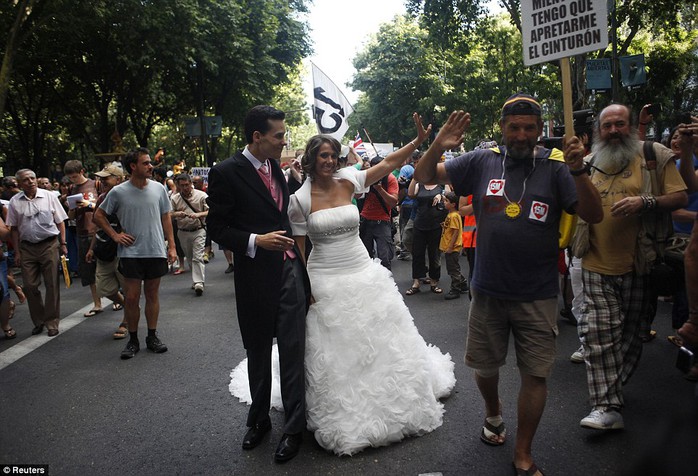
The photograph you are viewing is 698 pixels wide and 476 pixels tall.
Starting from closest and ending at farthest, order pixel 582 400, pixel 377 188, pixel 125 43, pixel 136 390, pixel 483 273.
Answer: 1. pixel 483 273
2. pixel 582 400
3. pixel 136 390
4. pixel 377 188
5. pixel 125 43

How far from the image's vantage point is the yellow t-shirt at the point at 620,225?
3.50m

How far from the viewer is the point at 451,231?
775cm

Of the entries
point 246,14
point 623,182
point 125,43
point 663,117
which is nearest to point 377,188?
point 623,182

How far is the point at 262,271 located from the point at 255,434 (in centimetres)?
109

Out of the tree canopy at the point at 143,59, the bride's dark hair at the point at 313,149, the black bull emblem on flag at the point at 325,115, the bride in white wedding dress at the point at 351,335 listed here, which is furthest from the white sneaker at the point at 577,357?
the tree canopy at the point at 143,59

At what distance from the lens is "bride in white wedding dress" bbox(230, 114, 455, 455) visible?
3.37m

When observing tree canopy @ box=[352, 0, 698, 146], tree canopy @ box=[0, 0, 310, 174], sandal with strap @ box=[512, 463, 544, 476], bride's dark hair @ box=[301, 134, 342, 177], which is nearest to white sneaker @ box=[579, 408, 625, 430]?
sandal with strap @ box=[512, 463, 544, 476]

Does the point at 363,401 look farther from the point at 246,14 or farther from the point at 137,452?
the point at 246,14

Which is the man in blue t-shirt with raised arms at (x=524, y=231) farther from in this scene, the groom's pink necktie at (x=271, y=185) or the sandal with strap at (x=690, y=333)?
the groom's pink necktie at (x=271, y=185)

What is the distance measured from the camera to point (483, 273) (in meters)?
3.08

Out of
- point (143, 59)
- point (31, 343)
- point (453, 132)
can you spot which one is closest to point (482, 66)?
point (143, 59)

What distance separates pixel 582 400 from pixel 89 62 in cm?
2231

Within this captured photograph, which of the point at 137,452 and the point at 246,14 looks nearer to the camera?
the point at 137,452

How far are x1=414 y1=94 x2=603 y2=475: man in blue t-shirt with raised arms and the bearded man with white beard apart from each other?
693mm
